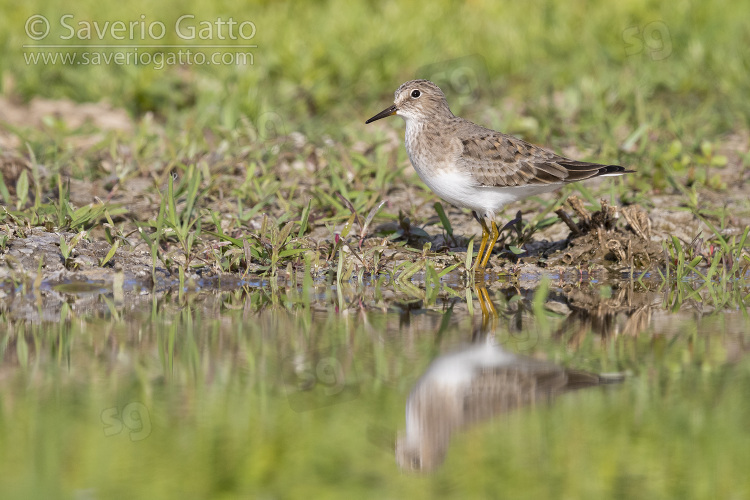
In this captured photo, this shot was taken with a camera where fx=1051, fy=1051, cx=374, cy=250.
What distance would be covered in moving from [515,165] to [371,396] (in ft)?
10.4

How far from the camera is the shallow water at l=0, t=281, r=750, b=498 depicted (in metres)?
3.49

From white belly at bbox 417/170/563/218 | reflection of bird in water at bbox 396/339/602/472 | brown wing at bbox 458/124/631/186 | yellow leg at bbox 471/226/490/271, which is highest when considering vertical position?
brown wing at bbox 458/124/631/186

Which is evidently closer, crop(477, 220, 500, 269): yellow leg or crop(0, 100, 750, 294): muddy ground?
crop(0, 100, 750, 294): muddy ground

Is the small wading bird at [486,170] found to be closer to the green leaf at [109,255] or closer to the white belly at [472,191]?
the white belly at [472,191]

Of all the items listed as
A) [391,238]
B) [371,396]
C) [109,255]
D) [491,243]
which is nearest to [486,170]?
[491,243]

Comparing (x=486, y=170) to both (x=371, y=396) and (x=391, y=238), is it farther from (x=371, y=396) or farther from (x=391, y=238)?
(x=371, y=396)

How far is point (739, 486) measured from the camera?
3436 mm

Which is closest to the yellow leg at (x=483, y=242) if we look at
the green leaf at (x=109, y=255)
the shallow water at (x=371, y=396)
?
the shallow water at (x=371, y=396)

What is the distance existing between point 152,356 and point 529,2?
8626 millimetres

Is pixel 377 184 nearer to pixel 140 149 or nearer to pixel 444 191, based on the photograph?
pixel 444 191

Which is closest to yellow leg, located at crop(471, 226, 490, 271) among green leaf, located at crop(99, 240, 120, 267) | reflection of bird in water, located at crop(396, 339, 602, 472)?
reflection of bird in water, located at crop(396, 339, 602, 472)

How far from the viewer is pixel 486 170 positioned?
6996mm

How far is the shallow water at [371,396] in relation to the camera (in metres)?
3.49

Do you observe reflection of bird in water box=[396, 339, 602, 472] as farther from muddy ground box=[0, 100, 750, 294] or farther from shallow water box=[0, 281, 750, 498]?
muddy ground box=[0, 100, 750, 294]
